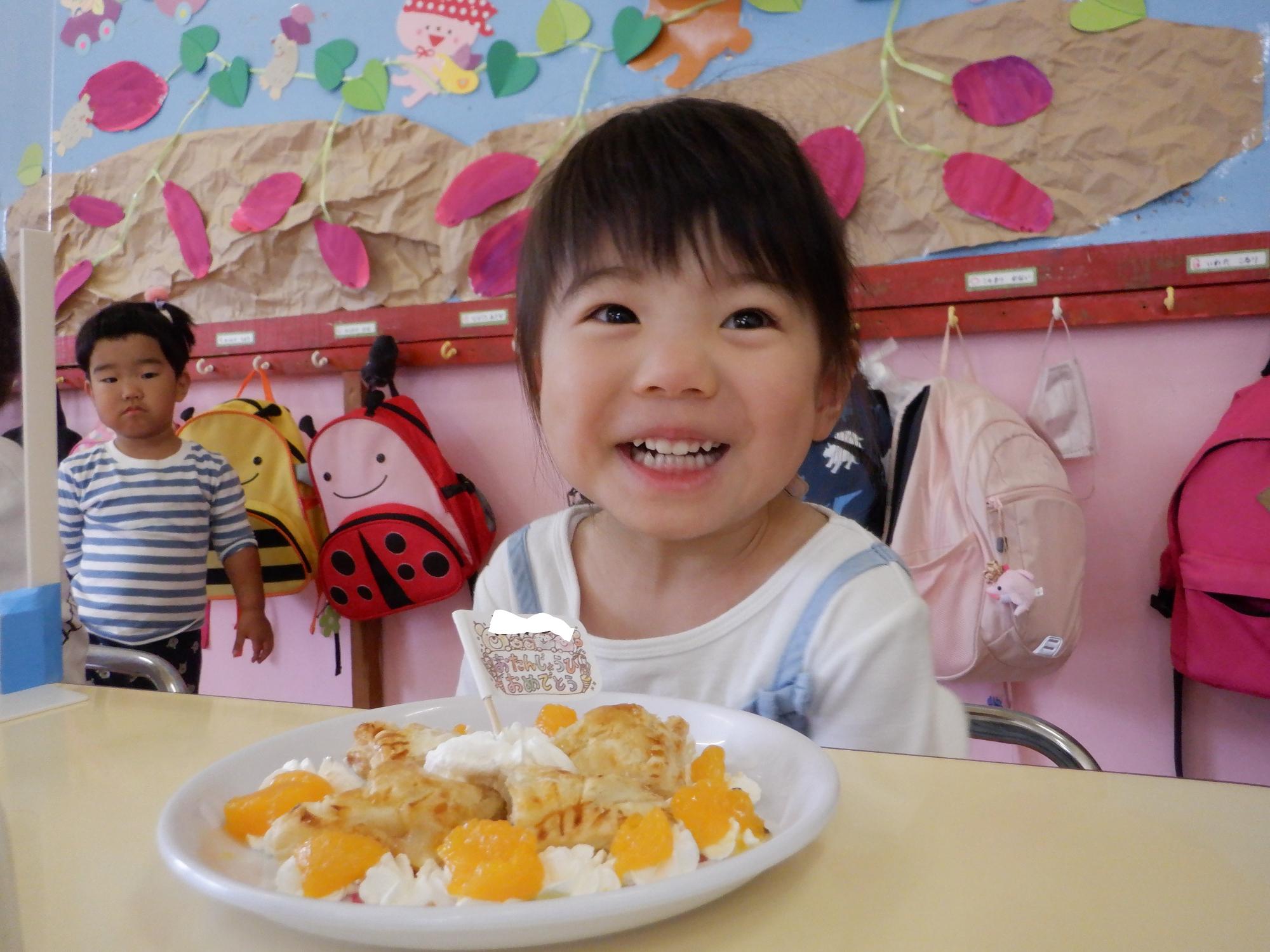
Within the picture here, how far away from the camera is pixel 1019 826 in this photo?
361 mm

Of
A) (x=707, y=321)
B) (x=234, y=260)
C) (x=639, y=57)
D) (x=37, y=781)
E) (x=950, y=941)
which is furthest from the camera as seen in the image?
(x=234, y=260)

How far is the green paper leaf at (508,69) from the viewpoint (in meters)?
1.89

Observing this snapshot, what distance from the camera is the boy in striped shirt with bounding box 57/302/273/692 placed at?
5.73 feet

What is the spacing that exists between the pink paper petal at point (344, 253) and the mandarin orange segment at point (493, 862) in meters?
1.86

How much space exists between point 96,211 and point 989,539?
2217mm

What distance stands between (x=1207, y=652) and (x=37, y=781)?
4.69ft

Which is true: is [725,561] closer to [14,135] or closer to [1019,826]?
[1019,826]

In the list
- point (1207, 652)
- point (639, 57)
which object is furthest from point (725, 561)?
point (639, 57)

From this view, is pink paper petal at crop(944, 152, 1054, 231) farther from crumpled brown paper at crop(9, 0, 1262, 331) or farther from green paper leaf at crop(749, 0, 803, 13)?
green paper leaf at crop(749, 0, 803, 13)

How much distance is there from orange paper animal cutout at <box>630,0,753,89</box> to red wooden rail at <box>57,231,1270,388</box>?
1.71 ft

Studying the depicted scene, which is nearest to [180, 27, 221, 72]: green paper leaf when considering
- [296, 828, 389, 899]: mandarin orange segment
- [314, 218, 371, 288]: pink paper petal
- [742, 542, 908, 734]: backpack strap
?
[314, 218, 371, 288]: pink paper petal

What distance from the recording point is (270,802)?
0.37 metres

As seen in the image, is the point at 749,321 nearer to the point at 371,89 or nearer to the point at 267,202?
the point at 371,89

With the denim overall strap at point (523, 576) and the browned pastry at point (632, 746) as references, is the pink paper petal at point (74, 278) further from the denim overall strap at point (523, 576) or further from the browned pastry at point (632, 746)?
the browned pastry at point (632, 746)
